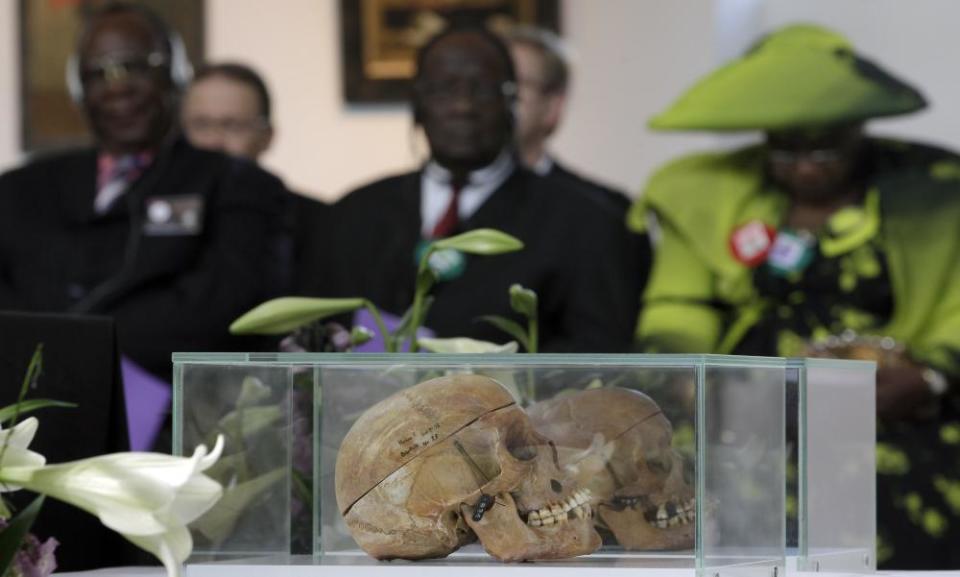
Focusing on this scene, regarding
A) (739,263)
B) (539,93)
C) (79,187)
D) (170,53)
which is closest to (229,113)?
(539,93)

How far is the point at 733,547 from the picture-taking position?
1.36 meters

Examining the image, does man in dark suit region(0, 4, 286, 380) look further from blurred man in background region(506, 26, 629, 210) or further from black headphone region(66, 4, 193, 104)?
blurred man in background region(506, 26, 629, 210)

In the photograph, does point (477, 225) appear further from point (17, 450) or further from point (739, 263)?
point (17, 450)

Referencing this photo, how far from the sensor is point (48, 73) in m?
5.92

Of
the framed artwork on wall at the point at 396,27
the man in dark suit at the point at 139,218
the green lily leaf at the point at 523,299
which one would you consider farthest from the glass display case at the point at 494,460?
the framed artwork on wall at the point at 396,27

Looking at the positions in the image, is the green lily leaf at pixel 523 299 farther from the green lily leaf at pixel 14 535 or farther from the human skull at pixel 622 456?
the green lily leaf at pixel 14 535

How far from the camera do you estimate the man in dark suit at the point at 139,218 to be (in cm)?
315

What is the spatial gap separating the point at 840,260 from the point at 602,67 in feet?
7.51

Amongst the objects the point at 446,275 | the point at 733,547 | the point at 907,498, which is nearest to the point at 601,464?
the point at 733,547

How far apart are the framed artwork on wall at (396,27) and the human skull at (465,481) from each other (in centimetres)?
421

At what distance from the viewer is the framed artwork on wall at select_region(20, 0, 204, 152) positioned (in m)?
5.90

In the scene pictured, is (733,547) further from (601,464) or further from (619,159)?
(619,159)

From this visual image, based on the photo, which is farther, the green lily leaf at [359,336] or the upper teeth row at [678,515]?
the green lily leaf at [359,336]

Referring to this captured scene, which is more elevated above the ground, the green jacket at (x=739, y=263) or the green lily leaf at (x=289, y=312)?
the green lily leaf at (x=289, y=312)
